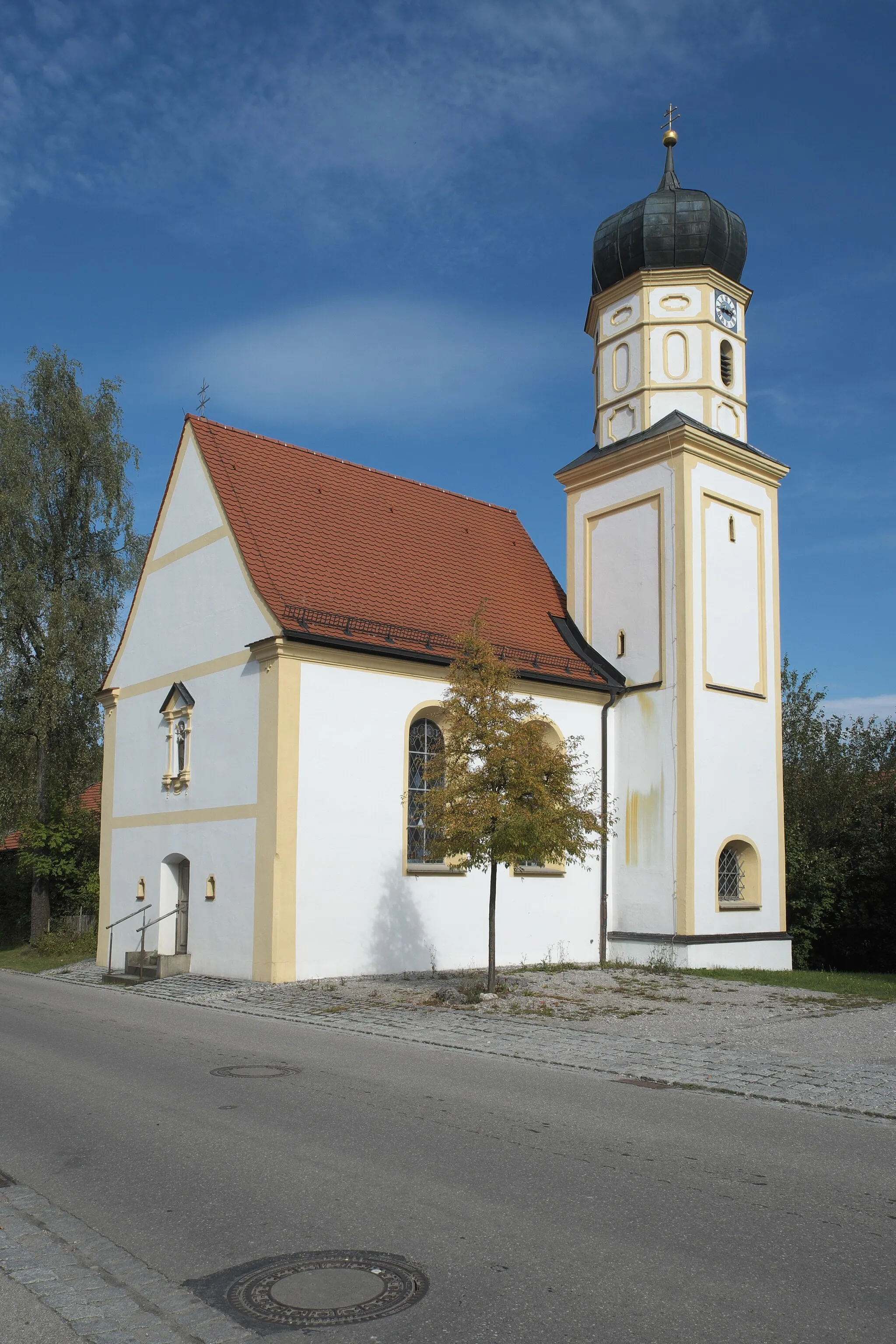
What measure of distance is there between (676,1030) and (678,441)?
42.7ft

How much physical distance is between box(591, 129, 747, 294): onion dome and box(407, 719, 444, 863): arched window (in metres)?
11.1

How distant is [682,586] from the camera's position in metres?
22.0

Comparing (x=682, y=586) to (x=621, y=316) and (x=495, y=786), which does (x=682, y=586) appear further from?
(x=495, y=786)

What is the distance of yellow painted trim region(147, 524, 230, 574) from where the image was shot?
2002cm

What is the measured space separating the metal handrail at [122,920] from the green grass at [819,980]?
937cm

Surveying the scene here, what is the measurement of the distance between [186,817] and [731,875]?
33.8 ft

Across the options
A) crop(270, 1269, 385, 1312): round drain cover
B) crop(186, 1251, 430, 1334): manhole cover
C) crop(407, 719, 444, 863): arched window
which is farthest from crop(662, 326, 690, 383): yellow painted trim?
crop(270, 1269, 385, 1312): round drain cover

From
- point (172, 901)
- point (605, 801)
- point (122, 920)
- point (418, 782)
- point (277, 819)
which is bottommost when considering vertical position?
point (122, 920)

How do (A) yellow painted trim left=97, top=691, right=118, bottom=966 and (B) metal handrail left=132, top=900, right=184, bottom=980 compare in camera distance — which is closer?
(B) metal handrail left=132, top=900, right=184, bottom=980

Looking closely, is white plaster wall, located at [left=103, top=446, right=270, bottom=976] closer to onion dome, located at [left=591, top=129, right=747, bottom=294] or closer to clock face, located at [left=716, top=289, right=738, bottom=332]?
onion dome, located at [left=591, top=129, right=747, bottom=294]

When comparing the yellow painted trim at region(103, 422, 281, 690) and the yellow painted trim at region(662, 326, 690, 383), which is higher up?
the yellow painted trim at region(662, 326, 690, 383)

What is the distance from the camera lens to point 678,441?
2228 centimetres

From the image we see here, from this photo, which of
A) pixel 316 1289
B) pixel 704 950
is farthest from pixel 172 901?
pixel 316 1289

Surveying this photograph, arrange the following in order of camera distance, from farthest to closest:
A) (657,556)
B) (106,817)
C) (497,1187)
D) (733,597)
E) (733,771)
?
(106,817) < (733,597) < (657,556) < (733,771) < (497,1187)
